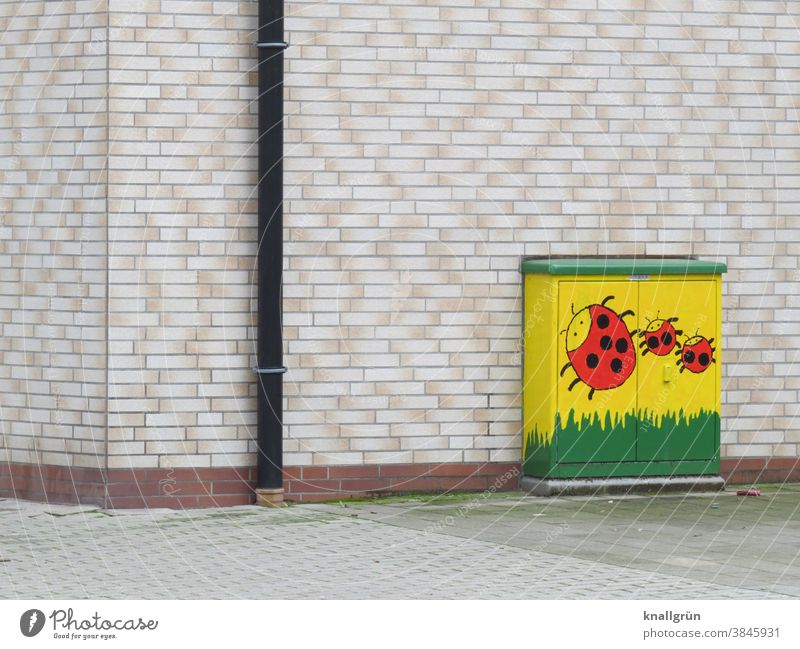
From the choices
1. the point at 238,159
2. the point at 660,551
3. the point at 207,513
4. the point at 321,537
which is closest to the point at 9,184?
the point at 238,159

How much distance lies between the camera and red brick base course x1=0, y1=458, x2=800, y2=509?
12023mm

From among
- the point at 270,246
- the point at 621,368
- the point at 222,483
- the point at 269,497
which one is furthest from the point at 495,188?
the point at 222,483

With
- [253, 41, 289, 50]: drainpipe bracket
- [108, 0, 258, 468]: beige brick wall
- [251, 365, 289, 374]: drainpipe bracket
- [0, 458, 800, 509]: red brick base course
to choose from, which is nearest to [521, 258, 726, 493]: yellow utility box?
[0, 458, 800, 509]: red brick base course

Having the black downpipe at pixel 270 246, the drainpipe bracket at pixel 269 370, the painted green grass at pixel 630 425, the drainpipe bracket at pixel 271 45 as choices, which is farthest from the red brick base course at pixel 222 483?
the drainpipe bracket at pixel 271 45

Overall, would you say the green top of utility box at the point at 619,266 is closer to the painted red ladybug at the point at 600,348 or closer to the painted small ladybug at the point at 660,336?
the painted red ladybug at the point at 600,348

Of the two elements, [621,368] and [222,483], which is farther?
[621,368]

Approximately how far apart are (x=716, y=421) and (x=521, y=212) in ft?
7.51

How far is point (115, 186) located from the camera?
39.2 feet

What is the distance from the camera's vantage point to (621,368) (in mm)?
12883

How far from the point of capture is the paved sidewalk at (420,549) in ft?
30.3

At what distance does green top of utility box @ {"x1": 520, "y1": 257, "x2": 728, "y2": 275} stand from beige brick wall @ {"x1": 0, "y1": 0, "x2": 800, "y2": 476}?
0.14 metres

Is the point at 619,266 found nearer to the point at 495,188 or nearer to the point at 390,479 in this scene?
the point at 495,188

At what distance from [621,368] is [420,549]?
10.1 ft

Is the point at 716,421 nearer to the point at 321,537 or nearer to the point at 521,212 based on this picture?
the point at 521,212
